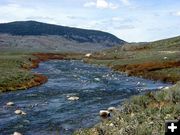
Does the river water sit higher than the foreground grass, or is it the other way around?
the foreground grass

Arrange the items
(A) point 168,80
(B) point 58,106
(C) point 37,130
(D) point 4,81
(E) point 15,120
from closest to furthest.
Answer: (C) point 37,130 → (E) point 15,120 → (B) point 58,106 → (D) point 4,81 → (A) point 168,80

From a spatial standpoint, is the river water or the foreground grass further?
the river water

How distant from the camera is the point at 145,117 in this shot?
2227 centimetres

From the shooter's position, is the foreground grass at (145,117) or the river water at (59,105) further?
the river water at (59,105)

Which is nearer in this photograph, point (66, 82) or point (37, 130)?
point (37, 130)

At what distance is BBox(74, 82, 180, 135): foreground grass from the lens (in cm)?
1834

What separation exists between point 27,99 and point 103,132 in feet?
79.9

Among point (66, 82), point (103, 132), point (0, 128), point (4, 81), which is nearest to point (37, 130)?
point (0, 128)

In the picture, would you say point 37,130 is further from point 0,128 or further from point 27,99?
point 27,99

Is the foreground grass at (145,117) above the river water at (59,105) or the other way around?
above

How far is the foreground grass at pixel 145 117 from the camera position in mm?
18344

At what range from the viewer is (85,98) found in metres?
44.2

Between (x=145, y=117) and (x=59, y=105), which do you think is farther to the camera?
(x=59, y=105)

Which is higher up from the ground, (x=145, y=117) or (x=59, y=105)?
(x=145, y=117)
